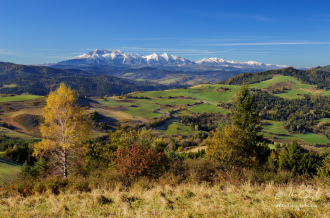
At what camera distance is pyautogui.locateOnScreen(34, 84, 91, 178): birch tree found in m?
20.5

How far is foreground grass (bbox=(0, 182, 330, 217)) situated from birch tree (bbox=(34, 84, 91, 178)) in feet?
38.3

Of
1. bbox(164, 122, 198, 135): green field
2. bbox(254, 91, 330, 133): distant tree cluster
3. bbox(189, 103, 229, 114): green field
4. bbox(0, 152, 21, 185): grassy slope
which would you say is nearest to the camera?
bbox(0, 152, 21, 185): grassy slope

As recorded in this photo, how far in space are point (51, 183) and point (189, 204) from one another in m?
9.49

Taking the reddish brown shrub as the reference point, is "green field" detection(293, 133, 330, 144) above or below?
below

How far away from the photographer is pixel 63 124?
69.3 feet

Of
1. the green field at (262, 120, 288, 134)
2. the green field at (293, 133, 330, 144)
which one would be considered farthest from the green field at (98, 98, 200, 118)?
the green field at (293, 133, 330, 144)

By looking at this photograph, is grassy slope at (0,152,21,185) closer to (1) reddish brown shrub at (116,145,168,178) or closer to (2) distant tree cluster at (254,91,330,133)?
(1) reddish brown shrub at (116,145,168,178)

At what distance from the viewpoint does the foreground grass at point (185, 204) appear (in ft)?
21.6

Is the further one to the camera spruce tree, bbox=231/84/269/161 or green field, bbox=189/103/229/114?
green field, bbox=189/103/229/114

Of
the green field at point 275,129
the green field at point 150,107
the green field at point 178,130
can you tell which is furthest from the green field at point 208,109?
the green field at point 178,130

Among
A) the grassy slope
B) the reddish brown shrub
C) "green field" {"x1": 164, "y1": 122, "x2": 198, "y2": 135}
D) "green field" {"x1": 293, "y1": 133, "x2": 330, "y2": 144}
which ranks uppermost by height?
the reddish brown shrub

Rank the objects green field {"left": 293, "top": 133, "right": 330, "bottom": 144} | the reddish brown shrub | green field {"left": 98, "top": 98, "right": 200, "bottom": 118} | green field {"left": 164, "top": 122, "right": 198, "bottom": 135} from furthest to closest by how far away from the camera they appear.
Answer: green field {"left": 98, "top": 98, "right": 200, "bottom": 118}
green field {"left": 293, "top": 133, "right": 330, "bottom": 144}
green field {"left": 164, "top": 122, "right": 198, "bottom": 135}
the reddish brown shrub

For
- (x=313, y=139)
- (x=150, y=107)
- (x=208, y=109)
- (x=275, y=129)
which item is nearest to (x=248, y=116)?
(x=313, y=139)

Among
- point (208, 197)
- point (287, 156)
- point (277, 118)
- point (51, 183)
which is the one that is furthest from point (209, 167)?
point (277, 118)
